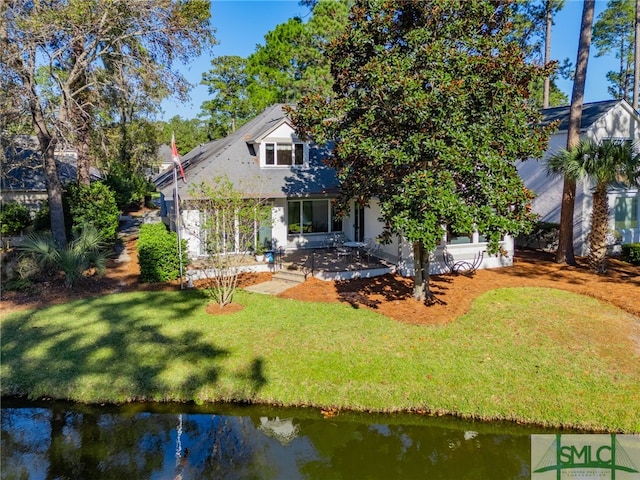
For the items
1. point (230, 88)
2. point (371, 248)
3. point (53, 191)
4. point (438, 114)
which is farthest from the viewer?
point (230, 88)

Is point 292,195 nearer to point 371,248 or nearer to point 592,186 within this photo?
point 371,248

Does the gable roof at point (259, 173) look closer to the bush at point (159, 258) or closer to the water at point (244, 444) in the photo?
the bush at point (159, 258)

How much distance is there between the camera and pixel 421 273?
44.1ft

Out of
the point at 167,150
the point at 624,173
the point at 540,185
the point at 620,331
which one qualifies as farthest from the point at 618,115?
Result: the point at 167,150

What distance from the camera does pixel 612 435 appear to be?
7.73m

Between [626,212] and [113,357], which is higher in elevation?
[626,212]

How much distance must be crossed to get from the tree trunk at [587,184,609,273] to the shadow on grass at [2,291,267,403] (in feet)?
43.6

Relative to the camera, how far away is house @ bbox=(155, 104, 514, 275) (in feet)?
56.7

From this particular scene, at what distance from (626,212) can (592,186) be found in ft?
8.63

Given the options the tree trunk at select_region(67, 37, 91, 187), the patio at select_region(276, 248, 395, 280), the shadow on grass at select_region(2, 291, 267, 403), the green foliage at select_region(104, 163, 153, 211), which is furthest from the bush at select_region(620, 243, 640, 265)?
the green foliage at select_region(104, 163, 153, 211)

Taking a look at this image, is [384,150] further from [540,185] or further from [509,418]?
[540,185]

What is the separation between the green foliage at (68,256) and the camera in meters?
14.8

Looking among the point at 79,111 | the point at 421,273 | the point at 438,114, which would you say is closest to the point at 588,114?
the point at 421,273

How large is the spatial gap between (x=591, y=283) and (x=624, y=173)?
13.2 ft
